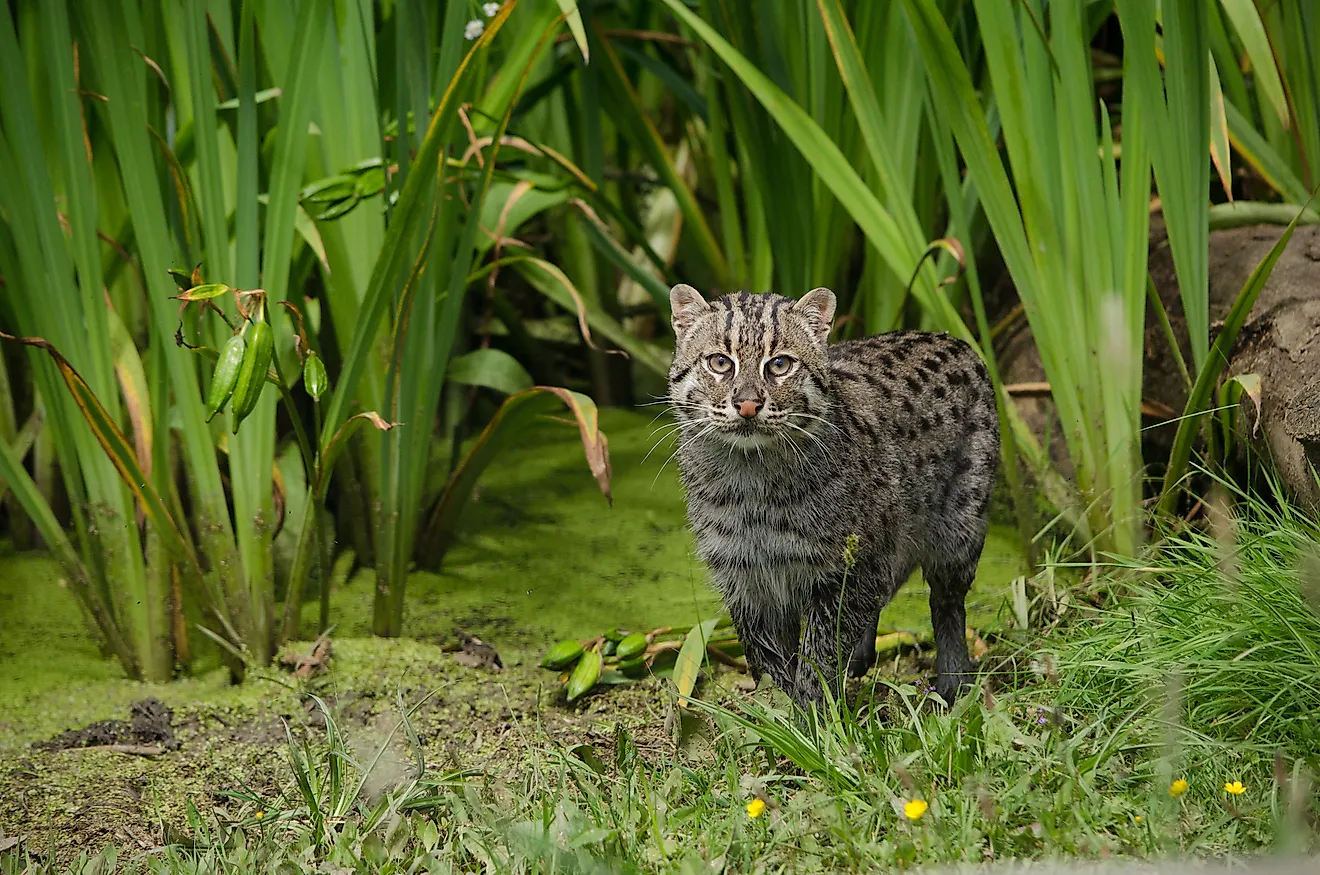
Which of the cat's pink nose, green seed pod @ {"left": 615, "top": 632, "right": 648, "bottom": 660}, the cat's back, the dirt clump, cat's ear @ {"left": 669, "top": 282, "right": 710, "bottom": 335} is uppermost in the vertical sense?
cat's ear @ {"left": 669, "top": 282, "right": 710, "bottom": 335}

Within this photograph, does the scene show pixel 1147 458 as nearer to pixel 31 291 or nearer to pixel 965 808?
pixel 965 808

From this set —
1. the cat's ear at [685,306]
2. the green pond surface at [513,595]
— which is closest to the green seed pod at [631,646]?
the green pond surface at [513,595]

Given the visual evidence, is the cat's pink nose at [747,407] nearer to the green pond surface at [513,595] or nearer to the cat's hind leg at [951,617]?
the cat's hind leg at [951,617]

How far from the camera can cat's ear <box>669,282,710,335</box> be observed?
3449mm

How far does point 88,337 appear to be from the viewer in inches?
146

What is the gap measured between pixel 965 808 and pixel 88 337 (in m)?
2.60

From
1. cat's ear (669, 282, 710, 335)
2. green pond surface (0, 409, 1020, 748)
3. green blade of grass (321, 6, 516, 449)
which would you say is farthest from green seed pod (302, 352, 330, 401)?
green pond surface (0, 409, 1020, 748)

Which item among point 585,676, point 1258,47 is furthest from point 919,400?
point 1258,47

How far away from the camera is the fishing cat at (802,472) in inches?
129

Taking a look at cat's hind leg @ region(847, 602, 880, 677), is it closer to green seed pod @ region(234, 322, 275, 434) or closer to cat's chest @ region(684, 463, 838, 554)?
cat's chest @ region(684, 463, 838, 554)

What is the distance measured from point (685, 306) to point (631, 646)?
40.4 inches

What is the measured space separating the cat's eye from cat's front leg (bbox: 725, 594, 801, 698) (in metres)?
0.61

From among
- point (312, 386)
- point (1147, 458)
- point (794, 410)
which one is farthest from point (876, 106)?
point (312, 386)

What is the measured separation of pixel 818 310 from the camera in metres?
3.42
